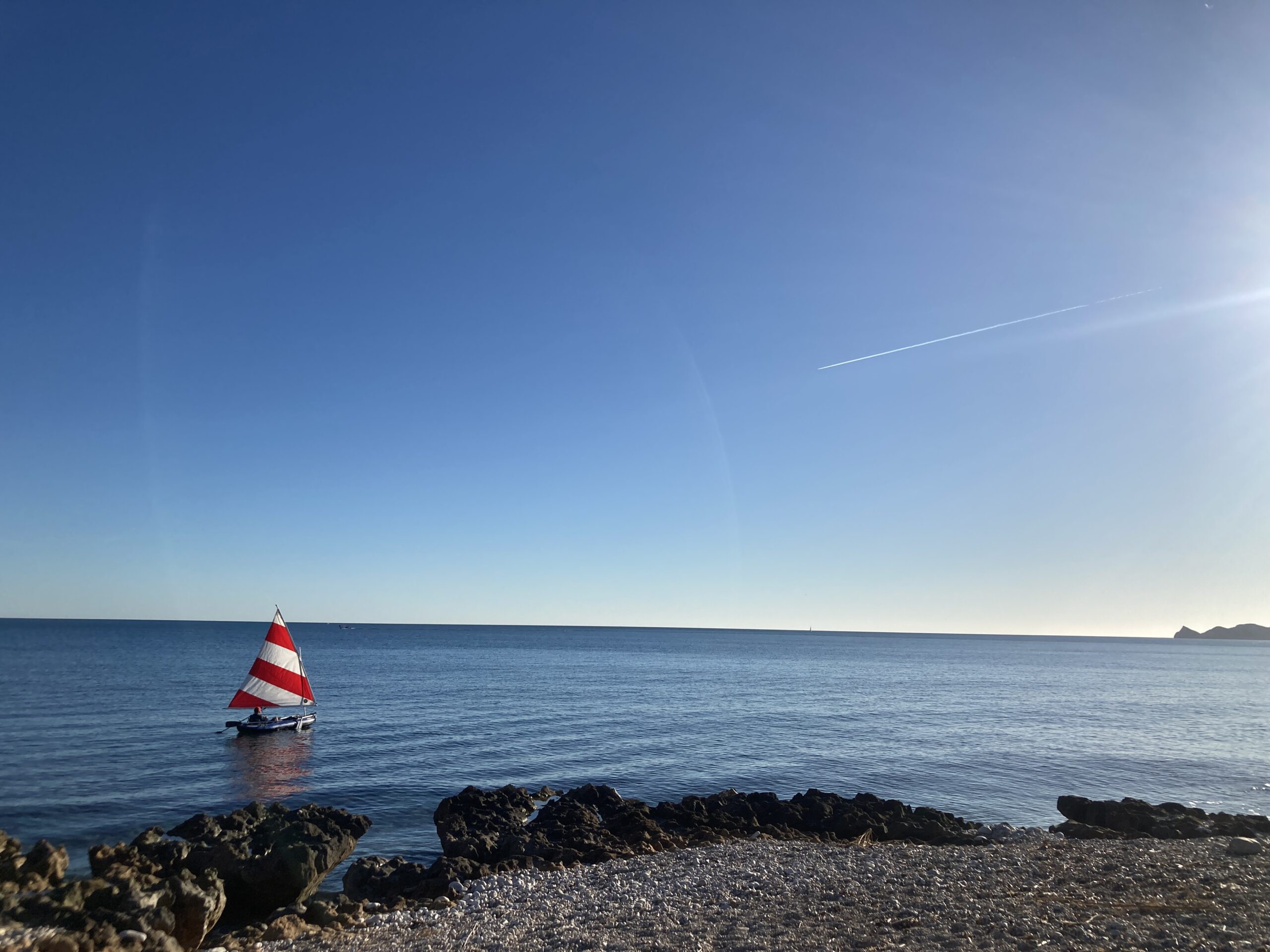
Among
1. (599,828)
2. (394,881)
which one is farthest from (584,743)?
(394,881)

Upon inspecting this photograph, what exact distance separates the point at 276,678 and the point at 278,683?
354mm

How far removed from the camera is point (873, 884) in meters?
17.2

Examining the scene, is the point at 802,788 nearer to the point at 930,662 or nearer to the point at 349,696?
Result: the point at 349,696

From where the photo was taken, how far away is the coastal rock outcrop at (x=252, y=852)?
1769 cm

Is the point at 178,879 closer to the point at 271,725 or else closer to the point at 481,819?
the point at 481,819

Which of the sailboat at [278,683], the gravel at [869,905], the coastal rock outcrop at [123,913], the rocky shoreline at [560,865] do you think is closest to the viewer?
the gravel at [869,905]

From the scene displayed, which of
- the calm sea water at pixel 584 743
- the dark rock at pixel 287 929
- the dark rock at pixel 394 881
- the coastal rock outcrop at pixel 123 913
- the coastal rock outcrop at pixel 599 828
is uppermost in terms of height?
the coastal rock outcrop at pixel 123 913

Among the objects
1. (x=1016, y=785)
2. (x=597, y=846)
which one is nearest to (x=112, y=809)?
(x=597, y=846)

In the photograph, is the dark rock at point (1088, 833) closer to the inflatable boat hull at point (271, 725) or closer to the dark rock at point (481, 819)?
the dark rock at point (481, 819)

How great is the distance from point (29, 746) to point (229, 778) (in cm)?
1312

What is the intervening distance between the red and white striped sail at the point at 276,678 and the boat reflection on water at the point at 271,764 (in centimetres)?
293

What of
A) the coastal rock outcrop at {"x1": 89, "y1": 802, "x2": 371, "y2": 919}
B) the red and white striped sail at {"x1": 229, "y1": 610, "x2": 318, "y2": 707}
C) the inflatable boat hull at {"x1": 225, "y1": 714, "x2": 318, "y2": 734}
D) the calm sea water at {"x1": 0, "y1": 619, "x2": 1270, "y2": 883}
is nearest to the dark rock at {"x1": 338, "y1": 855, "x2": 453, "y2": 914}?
the coastal rock outcrop at {"x1": 89, "y1": 802, "x2": 371, "y2": 919}

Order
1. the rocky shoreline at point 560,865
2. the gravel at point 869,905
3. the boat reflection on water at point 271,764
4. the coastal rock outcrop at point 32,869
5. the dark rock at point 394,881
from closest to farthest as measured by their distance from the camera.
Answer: the gravel at point 869,905 < the rocky shoreline at point 560,865 < the coastal rock outcrop at point 32,869 < the dark rock at point 394,881 < the boat reflection on water at point 271,764

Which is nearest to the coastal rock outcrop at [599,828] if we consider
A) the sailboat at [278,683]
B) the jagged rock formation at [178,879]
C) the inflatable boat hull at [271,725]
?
the jagged rock formation at [178,879]
